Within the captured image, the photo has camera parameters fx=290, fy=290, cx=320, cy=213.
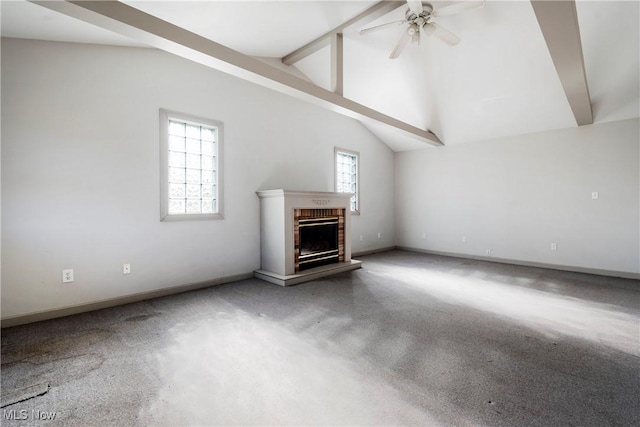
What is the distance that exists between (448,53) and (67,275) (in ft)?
17.7

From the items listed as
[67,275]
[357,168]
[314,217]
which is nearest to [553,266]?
[357,168]

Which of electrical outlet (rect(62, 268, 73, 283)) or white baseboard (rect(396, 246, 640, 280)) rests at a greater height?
electrical outlet (rect(62, 268, 73, 283))

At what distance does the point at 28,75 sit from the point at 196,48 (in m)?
1.75

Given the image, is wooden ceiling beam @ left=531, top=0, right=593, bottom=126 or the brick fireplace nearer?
wooden ceiling beam @ left=531, top=0, right=593, bottom=126

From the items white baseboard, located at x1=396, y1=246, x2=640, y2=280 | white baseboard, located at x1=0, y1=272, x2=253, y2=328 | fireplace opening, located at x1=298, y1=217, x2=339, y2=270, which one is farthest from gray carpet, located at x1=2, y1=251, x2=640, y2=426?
white baseboard, located at x1=396, y1=246, x2=640, y2=280

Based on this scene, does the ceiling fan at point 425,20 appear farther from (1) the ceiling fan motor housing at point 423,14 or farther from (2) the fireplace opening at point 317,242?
(2) the fireplace opening at point 317,242

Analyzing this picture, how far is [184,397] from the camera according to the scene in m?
1.72

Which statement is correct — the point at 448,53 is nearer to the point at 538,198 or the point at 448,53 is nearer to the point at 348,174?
the point at 348,174

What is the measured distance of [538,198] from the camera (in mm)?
Result: 5289

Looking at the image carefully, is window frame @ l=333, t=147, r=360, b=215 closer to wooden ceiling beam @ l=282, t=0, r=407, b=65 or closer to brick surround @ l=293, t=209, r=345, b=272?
brick surround @ l=293, t=209, r=345, b=272

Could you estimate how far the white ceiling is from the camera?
2914 mm

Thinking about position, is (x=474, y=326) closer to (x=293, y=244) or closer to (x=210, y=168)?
(x=293, y=244)

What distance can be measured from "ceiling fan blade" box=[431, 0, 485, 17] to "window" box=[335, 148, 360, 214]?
3.44 meters

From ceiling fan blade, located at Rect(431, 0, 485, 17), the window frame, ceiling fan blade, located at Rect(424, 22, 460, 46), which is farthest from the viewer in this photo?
the window frame
